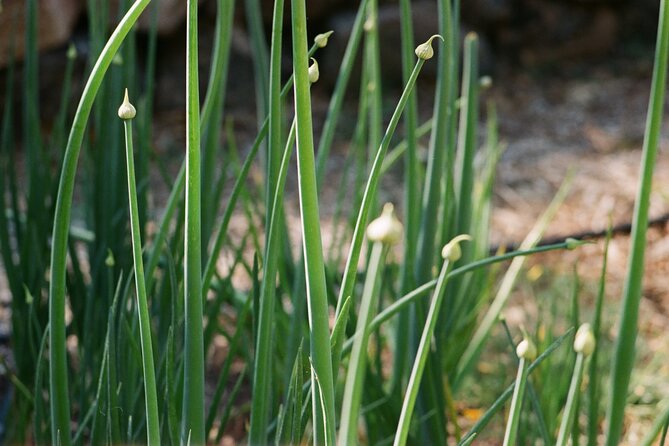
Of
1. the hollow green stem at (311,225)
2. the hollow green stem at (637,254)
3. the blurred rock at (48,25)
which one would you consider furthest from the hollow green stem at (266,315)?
the blurred rock at (48,25)

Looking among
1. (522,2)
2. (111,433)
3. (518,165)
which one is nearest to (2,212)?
(111,433)

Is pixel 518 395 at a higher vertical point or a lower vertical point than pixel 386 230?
lower

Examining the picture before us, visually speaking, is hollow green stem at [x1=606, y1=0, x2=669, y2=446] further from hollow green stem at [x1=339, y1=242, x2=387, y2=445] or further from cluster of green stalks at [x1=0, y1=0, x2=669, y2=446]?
hollow green stem at [x1=339, y1=242, x2=387, y2=445]

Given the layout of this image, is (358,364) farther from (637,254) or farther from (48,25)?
(48,25)

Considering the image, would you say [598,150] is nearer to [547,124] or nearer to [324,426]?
[547,124]

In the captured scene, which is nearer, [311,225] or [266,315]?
[311,225]

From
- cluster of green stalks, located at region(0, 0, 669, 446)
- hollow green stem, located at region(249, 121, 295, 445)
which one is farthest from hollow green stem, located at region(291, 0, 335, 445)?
hollow green stem, located at region(249, 121, 295, 445)

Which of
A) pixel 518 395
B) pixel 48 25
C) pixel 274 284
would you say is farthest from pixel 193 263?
pixel 48 25
